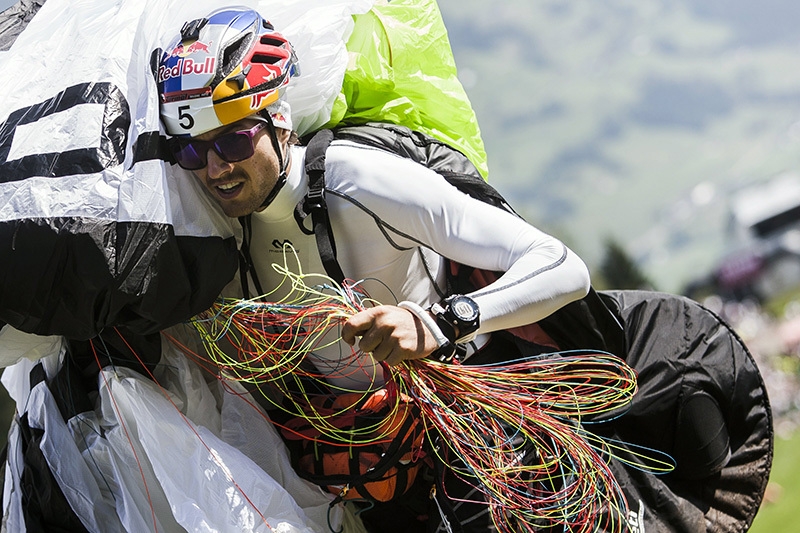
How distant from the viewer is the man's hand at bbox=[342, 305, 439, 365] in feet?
4.52

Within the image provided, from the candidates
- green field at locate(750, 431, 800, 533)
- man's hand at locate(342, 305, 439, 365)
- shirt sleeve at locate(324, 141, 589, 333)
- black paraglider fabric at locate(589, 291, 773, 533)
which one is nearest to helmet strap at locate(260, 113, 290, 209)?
shirt sleeve at locate(324, 141, 589, 333)

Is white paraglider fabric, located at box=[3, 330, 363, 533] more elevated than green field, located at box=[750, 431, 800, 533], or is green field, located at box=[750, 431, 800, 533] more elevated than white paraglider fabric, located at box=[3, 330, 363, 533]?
white paraglider fabric, located at box=[3, 330, 363, 533]

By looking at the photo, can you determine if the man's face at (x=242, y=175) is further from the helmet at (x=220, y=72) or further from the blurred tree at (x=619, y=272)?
the blurred tree at (x=619, y=272)

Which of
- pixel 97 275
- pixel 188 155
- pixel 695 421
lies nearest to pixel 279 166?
pixel 188 155

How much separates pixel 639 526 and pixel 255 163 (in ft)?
3.44

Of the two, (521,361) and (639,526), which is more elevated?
(521,361)

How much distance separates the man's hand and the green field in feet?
10.4

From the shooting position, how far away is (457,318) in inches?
56.4

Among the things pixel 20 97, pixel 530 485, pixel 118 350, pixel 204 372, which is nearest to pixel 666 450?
pixel 530 485

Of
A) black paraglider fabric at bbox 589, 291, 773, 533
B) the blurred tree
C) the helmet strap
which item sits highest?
the helmet strap

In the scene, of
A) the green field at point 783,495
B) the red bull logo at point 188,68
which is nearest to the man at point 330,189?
the red bull logo at point 188,68

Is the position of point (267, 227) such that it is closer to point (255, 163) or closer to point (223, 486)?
point (255, 163)

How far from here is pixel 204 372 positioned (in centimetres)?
188

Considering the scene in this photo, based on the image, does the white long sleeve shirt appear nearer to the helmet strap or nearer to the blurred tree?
the helmet strap
